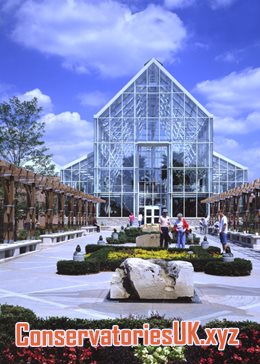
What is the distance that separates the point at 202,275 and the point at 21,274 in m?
5.08

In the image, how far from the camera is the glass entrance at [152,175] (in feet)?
191

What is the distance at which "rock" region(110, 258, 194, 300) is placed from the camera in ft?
32.4

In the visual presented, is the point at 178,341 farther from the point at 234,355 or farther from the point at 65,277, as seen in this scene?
the point at 65,277

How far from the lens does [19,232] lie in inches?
970

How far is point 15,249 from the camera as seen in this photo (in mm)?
19766

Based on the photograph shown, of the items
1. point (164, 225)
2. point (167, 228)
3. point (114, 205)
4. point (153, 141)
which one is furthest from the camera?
point (153, 141)

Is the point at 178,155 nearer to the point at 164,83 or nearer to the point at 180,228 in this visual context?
the point at 164,83

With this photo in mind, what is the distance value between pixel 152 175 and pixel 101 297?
158 feet

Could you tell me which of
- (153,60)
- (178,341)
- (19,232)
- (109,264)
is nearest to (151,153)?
(153,60)

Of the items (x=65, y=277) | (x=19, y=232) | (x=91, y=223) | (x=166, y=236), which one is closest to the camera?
(x=65, y=277)

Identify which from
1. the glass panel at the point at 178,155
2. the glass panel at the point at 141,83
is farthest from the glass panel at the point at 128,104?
the glass panel at the point at 178,155

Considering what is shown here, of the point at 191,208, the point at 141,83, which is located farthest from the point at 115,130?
the point at 191,208

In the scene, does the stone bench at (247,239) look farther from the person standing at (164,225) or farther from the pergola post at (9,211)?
the pergola post at (9,211)

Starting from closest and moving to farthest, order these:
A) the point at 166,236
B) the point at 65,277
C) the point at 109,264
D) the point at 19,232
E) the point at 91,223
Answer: the point at 65,277, the point at 109,264, the point at 166,236, the point at 19,232, the point at 91,223
